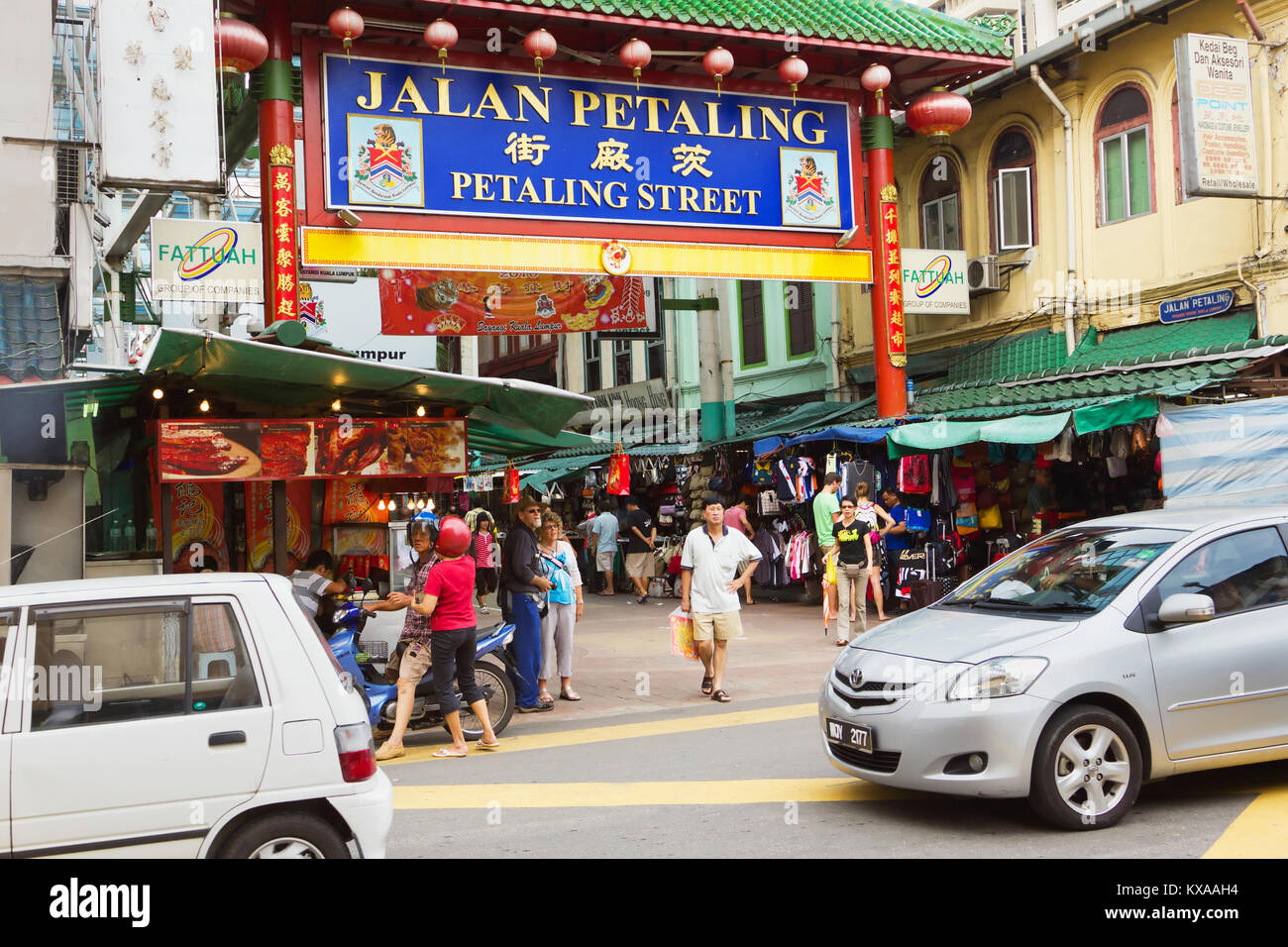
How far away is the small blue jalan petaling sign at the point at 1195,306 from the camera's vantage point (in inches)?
627

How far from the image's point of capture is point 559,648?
11.6 metres

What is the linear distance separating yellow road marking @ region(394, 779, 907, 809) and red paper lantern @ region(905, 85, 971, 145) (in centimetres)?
1309

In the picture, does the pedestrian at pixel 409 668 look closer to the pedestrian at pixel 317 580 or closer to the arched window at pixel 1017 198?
the pedestrian at pixel 317 580

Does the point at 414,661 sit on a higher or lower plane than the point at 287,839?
higher

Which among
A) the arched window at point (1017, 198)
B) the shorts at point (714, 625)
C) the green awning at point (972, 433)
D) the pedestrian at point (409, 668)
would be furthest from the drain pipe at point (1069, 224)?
the pedestrian at point (409, 668)

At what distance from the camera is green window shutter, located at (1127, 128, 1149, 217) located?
17422 mm

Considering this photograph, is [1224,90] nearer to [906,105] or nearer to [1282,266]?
[1282,266]

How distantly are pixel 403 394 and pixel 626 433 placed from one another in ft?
61.0

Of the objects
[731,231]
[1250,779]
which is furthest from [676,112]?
[1250,779]

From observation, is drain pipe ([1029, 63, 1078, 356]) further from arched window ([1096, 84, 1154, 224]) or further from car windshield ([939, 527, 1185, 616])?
car windshield ([939, 527, 1185, 616])

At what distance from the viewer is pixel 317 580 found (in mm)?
9562

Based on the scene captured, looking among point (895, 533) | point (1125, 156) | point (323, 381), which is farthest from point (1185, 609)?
point (1125, 156)

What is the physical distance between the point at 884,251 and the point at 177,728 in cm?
1513

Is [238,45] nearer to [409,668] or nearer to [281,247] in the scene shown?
[281,247]
